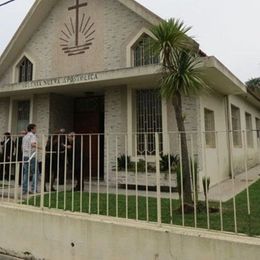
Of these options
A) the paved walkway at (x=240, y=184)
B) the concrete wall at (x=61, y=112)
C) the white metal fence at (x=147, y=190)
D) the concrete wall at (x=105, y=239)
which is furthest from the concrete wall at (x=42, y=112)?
the paved walkway at (x=240, y=184)

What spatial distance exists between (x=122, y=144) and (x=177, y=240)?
6.16 m

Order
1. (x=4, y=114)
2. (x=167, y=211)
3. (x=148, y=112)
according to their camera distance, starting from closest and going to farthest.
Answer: (x=167, y=211), (x=148, y=112), (x=4, y=114)

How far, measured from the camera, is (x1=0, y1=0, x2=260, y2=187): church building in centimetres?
970

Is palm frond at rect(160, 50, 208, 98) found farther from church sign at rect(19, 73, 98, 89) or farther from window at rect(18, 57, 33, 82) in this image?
window at rect(18, 57, 33, 82)

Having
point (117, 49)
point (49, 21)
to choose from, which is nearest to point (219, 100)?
point (117, 49)

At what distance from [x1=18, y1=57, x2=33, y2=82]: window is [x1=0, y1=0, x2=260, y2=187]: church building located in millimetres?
41

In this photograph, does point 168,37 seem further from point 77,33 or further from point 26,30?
point 26,30

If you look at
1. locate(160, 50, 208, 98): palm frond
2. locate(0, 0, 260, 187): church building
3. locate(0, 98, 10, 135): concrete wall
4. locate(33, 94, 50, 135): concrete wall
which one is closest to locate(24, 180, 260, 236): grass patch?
locate(160, 50, 208, 98): palm frond

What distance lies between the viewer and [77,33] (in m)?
12.0

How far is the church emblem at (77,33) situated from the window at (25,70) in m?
1.85

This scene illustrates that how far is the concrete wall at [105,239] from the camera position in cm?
380

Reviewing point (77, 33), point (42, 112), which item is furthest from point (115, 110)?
point (77, 33)

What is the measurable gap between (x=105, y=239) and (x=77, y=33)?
9177 millimetres

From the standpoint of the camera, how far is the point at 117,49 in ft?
36.3
